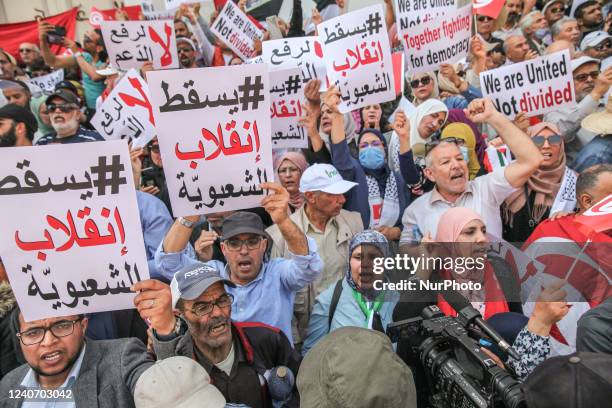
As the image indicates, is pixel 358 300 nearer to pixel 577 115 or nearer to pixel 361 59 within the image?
pixel 361 59

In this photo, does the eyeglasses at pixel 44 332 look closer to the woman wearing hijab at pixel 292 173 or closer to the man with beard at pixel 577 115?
the woman wearing hijab at pixel 292 173

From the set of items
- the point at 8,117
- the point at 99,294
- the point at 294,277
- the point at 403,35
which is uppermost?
the point at 403,35

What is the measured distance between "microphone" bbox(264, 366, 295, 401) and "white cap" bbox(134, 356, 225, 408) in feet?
1.26

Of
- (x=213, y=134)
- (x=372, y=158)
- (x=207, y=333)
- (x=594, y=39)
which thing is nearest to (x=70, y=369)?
(x=207, y=333)

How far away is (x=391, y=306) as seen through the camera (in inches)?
106

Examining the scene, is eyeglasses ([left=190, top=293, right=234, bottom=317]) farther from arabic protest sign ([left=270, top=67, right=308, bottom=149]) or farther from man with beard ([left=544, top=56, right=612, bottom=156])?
man with beard ([left=544, top=56, right=612, bottom=156])

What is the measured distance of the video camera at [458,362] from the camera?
1503 mm

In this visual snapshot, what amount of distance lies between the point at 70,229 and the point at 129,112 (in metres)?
2.09

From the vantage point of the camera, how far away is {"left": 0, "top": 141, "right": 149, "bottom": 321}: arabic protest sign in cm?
213

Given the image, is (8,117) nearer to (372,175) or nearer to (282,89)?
(282,89)

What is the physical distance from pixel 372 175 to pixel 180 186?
2.08 m

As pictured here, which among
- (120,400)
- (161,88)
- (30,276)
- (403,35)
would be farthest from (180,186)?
(403,35)

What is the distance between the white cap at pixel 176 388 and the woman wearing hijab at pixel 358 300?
3.32 feet

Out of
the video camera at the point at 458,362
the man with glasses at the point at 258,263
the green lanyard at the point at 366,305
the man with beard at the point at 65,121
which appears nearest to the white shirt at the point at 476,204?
the green lanyard at the point at 366,305
